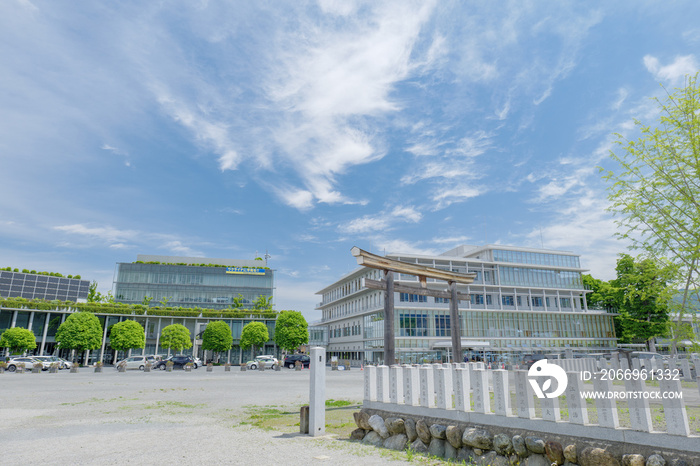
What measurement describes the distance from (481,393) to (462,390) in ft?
1.32

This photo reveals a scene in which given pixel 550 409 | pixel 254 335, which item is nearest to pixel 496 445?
pixel 550 409

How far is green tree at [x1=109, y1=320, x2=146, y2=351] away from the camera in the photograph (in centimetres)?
5888

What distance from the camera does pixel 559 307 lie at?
6556 cm

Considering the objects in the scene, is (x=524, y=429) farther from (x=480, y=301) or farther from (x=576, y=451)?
(x=480, y=301)

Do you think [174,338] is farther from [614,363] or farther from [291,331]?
[614,363]

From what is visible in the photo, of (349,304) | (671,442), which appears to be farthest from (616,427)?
(349,304)

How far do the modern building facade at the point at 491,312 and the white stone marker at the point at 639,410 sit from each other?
1958 inches

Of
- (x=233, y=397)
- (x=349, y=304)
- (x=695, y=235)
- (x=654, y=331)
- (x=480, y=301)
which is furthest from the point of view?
(x=349, y=304)

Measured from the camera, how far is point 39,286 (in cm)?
9144

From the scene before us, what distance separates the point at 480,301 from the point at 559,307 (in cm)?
1298

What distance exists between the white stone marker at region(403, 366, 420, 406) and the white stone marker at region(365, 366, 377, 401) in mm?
893

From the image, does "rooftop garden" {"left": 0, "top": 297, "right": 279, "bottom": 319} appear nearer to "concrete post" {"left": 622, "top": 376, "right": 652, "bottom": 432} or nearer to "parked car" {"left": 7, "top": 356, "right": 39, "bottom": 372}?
"parked car" {"left": 7, "top": 356, "right": 39, "bottom": 372}

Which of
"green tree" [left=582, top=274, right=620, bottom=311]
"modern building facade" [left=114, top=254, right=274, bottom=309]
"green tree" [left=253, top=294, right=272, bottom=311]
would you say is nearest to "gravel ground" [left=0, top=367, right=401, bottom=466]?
"green tree" [left=582, top=274, right=620, bottom=311]

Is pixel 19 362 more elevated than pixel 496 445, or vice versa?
pixel 496 445
